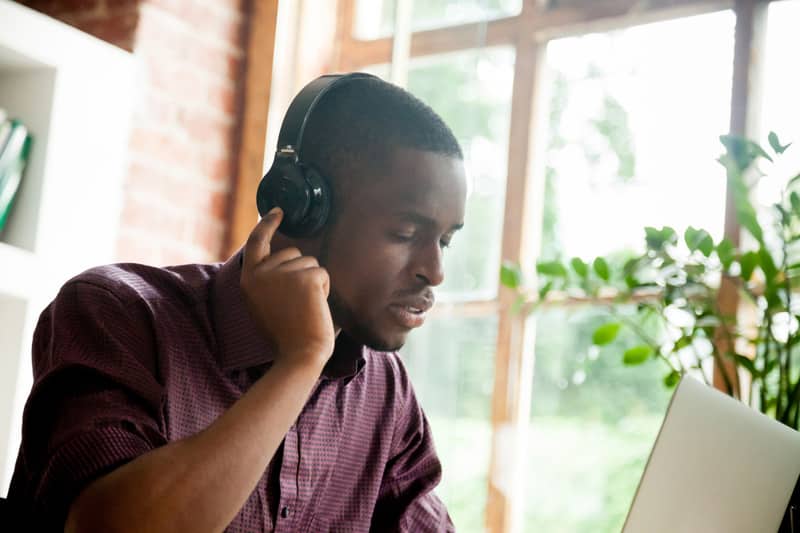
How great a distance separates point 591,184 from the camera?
252 cm

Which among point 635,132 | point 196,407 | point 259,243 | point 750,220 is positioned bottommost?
point 196,407

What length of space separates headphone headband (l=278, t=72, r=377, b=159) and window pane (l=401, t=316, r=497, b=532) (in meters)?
1.24

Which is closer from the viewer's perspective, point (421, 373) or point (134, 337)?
point (134, 337)

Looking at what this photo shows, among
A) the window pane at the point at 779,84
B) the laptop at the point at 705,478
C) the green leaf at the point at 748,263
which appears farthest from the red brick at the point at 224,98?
the laptop at the point at 705,478

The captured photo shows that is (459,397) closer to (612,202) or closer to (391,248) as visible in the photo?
(612,202)

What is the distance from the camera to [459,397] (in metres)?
2.57

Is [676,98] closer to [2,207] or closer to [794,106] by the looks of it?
[794,106]

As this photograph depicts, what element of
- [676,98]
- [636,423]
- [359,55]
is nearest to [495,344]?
[636,423]

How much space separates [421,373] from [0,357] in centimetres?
96

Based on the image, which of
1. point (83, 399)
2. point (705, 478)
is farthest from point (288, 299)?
point (705, 478)

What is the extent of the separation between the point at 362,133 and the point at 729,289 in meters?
1.09

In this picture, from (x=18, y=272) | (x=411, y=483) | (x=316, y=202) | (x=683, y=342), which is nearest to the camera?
(x=316, y=202)

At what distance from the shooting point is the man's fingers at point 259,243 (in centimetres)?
132

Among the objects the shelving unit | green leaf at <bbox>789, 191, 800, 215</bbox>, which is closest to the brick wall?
the shelving unit
